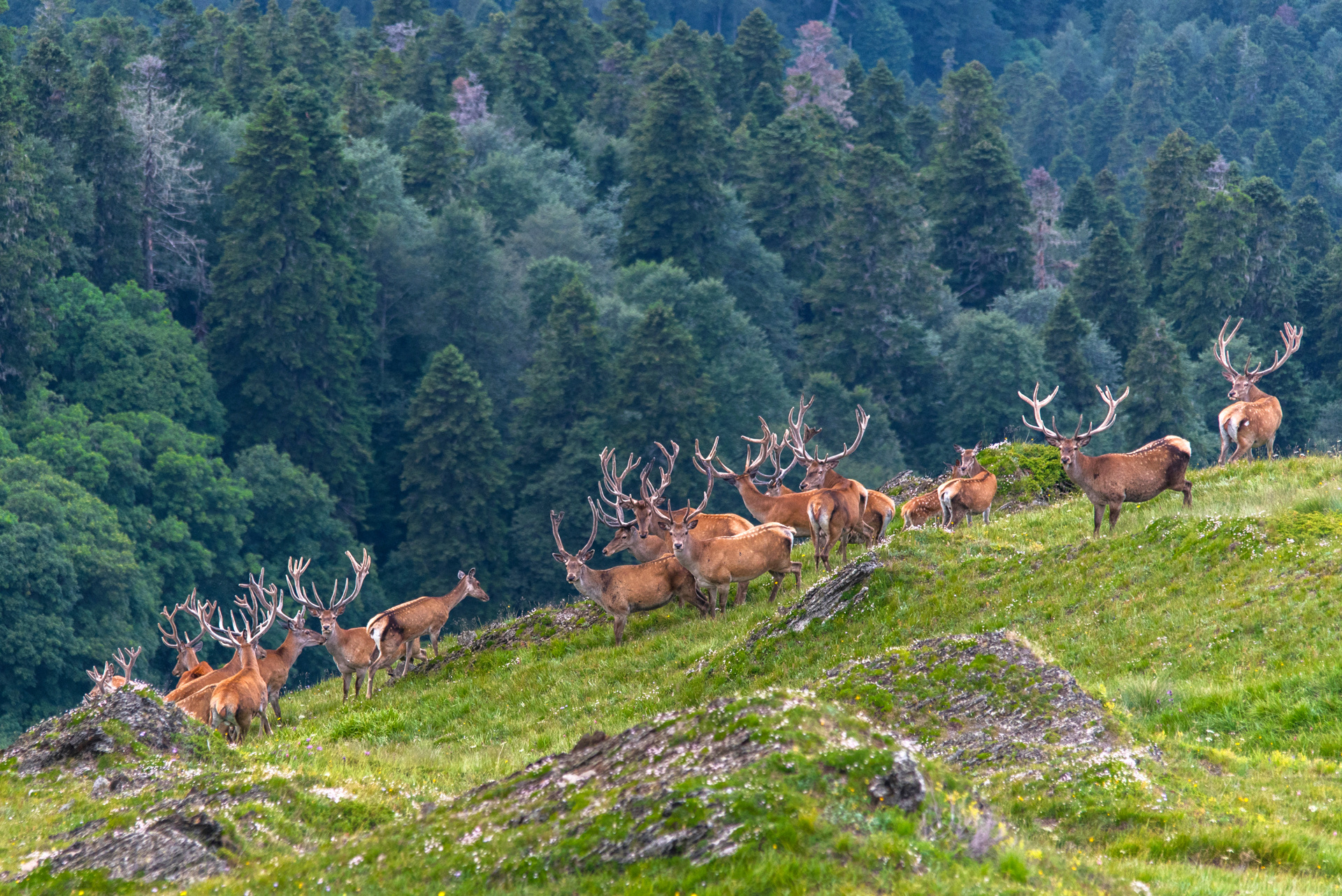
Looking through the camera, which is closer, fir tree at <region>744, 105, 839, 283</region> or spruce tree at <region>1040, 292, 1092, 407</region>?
spruce tree at <region>1040, 292, 1092, 407</region>

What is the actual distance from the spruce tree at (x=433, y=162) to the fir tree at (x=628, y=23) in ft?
103

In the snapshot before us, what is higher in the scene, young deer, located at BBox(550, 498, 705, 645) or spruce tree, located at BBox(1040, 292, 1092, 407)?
young deer, located at BBox(550, 498, 705, 645)

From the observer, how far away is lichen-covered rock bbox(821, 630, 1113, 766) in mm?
14312

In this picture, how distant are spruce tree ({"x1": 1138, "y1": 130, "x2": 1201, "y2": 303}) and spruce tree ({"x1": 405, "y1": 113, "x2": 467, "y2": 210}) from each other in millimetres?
41576

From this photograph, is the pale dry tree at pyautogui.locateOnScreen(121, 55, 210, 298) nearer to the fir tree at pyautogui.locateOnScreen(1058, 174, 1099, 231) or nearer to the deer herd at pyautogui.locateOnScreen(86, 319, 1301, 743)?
the deer herd at pyautogui.locateOnScreen(86, 319, 1301, 743)

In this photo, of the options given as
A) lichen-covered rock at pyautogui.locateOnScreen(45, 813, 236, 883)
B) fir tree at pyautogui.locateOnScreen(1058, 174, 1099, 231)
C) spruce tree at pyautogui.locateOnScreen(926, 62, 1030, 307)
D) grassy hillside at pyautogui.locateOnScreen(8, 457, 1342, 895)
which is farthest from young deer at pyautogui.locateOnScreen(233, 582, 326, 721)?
fir tree at pyautogui.locateOnScreen(1058, 174, 1099, 231)

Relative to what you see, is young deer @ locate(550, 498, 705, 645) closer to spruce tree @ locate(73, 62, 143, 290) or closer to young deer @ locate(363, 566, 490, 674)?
young deer @ locate(363, 566, 490, 674)

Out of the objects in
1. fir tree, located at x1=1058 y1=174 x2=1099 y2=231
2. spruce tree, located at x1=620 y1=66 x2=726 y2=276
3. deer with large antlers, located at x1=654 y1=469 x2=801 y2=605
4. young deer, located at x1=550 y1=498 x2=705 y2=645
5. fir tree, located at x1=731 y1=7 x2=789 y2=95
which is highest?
fir tree, located at x1=731 y1=7 x2=789 y2=95

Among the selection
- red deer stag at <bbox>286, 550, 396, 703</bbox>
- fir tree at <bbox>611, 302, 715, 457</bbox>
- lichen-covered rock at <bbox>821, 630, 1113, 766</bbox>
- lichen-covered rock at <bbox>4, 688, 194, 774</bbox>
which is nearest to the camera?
lichen-covered rock at <bbox>821, 630, 1113, 766</bbox>

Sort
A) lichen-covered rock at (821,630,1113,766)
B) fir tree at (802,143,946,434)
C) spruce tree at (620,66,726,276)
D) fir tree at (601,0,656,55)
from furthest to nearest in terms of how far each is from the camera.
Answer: fir tree at (601,0,656,55)
spruce tree at (620,66,726,276)
fir tree at (802,143,946,434)
lichen-covered rock at (821,630,1113,766)

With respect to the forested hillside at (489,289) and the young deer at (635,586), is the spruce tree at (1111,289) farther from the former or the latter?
the young deer at (635,586)

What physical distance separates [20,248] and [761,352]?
35685 mm

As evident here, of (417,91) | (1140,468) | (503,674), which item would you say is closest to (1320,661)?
(1140,468)

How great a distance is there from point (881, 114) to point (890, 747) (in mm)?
99307
